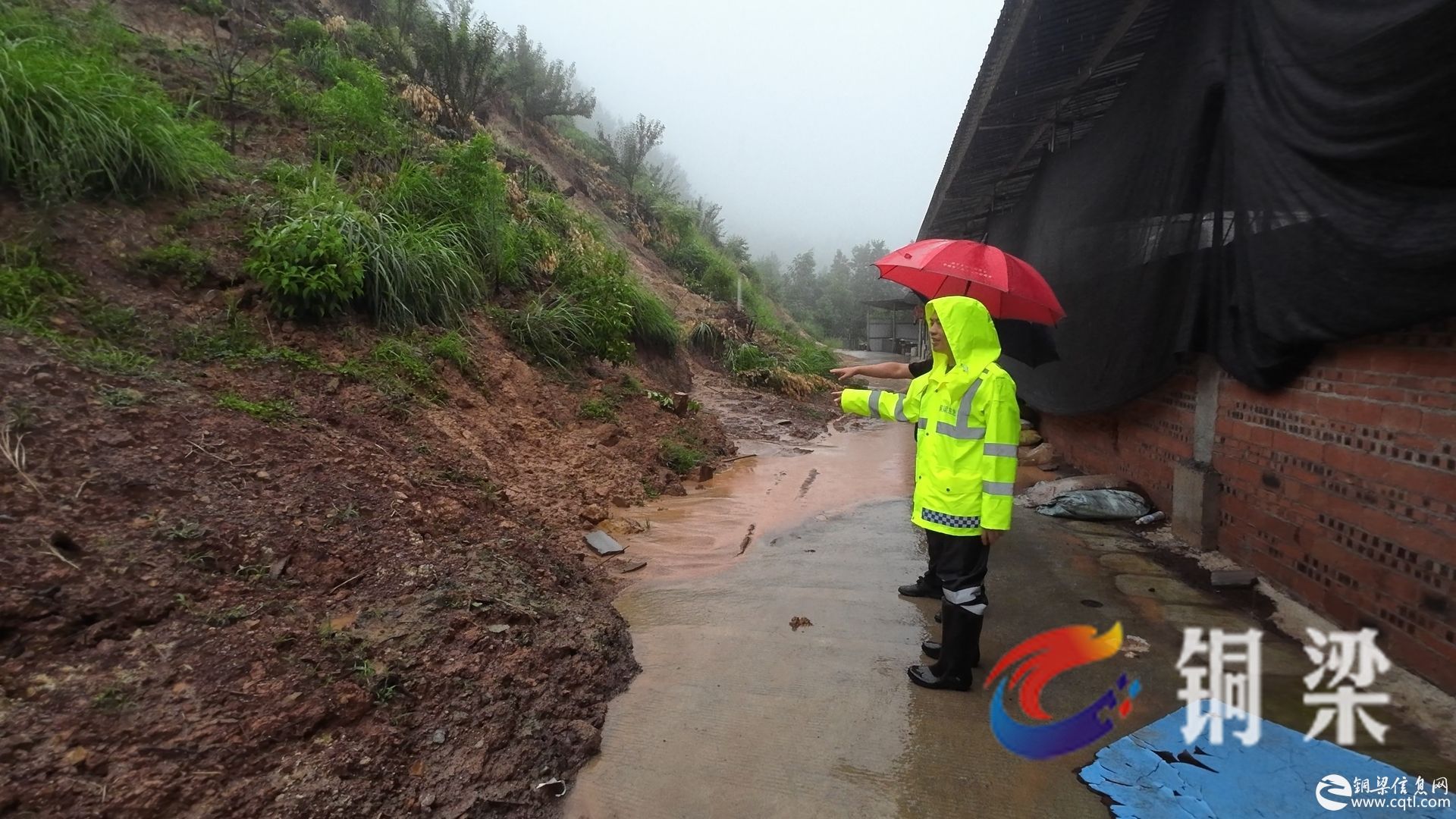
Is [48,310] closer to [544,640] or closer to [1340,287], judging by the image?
[544,640]

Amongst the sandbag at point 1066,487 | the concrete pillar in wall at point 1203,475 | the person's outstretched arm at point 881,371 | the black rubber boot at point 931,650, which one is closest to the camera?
the black rubber boot at point 931,650

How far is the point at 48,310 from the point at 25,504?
1869 mm

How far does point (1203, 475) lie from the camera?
4.41 meters

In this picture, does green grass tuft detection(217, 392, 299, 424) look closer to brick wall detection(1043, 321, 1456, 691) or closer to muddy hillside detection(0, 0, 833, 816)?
muddy hillside detection(0, 0, 833, 816)

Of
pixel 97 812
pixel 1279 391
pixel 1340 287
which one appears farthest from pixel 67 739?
pixel 1279 391

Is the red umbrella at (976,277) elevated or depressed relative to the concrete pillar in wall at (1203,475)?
elevated

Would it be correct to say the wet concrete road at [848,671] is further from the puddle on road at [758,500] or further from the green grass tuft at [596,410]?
the green grass tuft at [596,410]

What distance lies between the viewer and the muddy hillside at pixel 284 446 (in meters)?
1.94

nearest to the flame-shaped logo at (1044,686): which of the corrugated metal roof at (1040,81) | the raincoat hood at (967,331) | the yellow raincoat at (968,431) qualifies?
the yellow raincoat at (968,431)

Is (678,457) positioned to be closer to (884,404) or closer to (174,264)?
(884,404)

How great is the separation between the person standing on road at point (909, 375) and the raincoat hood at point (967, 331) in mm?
452

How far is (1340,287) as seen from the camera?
291cm

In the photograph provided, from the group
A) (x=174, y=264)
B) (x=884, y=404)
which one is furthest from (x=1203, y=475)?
(x=174, y=264)

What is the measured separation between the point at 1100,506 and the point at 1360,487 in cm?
242
